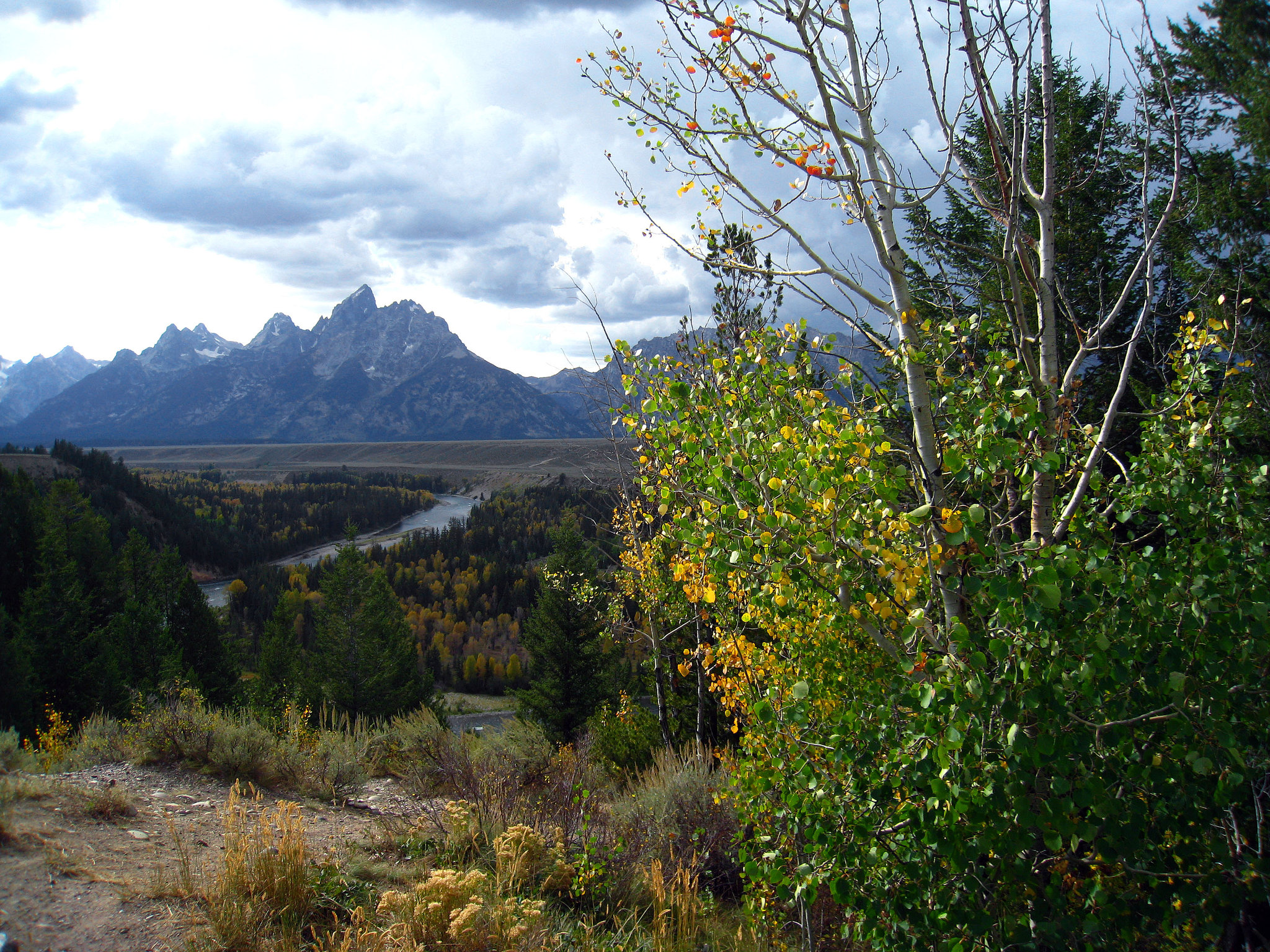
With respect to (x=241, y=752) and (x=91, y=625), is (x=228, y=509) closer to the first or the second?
(x=91, y=625)

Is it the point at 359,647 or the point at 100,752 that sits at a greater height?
the point at 100,752

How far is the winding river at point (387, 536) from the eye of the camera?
327 feet

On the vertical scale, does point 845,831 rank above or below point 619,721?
above

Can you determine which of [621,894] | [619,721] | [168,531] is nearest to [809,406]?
[621,894]

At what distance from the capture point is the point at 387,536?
136 meters

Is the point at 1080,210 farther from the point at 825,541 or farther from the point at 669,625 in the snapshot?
the point at 825,541

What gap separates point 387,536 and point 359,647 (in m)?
112

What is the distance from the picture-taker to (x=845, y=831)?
3.18 metres

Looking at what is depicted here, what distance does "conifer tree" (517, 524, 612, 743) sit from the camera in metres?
23.9

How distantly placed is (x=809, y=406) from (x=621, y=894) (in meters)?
4.33

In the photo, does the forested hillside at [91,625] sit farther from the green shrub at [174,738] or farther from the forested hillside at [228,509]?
the forested hillside at [228,509]

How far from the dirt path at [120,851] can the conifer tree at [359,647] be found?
23.0 m

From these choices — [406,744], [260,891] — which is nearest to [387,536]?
[406,744]

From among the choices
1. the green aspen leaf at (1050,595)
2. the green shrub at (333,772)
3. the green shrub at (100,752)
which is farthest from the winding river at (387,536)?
the green aspen leaf at (1050,595)
